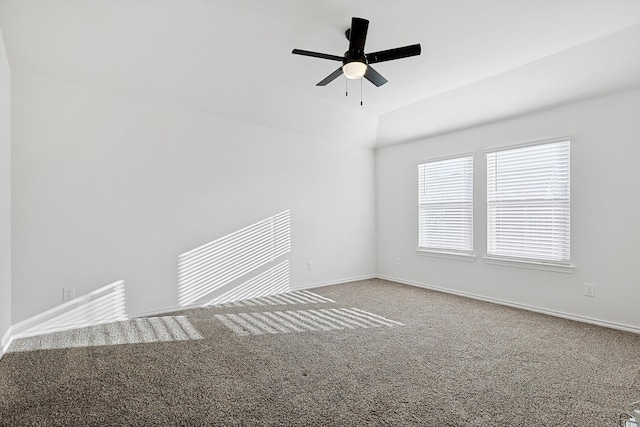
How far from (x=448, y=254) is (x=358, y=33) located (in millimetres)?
3518

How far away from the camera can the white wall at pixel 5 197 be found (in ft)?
9.16

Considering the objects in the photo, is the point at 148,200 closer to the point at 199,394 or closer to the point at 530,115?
the point at 199,394

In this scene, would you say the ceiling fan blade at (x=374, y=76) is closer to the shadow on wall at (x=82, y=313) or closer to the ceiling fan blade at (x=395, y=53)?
the ceiling fan blade at (x=395, y=53)

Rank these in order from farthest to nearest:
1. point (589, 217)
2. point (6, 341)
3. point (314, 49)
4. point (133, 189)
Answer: point (133, 189), point (589, 217), point (314, 49), point (6, 341)

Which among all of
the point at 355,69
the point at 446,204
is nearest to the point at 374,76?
the point at 355,69

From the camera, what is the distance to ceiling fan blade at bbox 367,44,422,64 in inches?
104

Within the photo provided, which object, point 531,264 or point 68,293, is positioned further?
point 531,264

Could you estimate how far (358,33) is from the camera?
2615mm

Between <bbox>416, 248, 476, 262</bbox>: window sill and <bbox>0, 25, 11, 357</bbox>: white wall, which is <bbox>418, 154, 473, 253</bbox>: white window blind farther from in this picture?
<bbox>0, 25, 11, 357</bbox>: white wall

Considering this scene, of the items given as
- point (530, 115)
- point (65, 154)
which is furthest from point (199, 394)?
point (530, 115)

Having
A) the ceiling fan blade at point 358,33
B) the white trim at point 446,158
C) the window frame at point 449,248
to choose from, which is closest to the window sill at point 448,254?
the window frame at point 449,248

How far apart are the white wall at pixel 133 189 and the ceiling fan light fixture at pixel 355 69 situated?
7.25ft

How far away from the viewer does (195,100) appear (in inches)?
159

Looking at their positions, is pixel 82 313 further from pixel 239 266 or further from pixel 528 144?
pixel 528 144
